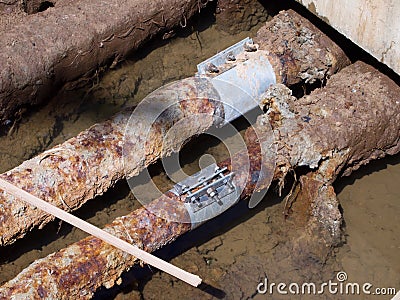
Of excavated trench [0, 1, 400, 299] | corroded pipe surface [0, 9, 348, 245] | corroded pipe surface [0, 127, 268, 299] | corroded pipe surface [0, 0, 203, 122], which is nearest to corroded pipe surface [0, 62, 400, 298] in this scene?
corroded pipe surface [0, 127, 268, 299]

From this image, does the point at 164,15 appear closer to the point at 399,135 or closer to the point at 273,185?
the point at 273,185

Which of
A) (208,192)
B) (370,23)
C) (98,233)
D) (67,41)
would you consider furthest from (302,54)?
(98,233)

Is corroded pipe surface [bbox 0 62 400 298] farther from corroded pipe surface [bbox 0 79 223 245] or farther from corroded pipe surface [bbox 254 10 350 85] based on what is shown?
corroded pipe surface [bbox 0 79 223 245]

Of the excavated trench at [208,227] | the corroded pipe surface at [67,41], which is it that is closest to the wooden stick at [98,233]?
the excavated trench at [208,227]

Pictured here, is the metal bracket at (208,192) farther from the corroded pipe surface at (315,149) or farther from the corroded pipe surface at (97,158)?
the corroded pipe surface at (97,158)

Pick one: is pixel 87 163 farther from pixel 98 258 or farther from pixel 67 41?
pixel 67 41

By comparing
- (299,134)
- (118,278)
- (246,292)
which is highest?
(299,134)

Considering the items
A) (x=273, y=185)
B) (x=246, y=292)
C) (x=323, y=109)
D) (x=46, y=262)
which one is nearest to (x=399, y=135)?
(x=323, y=109)
